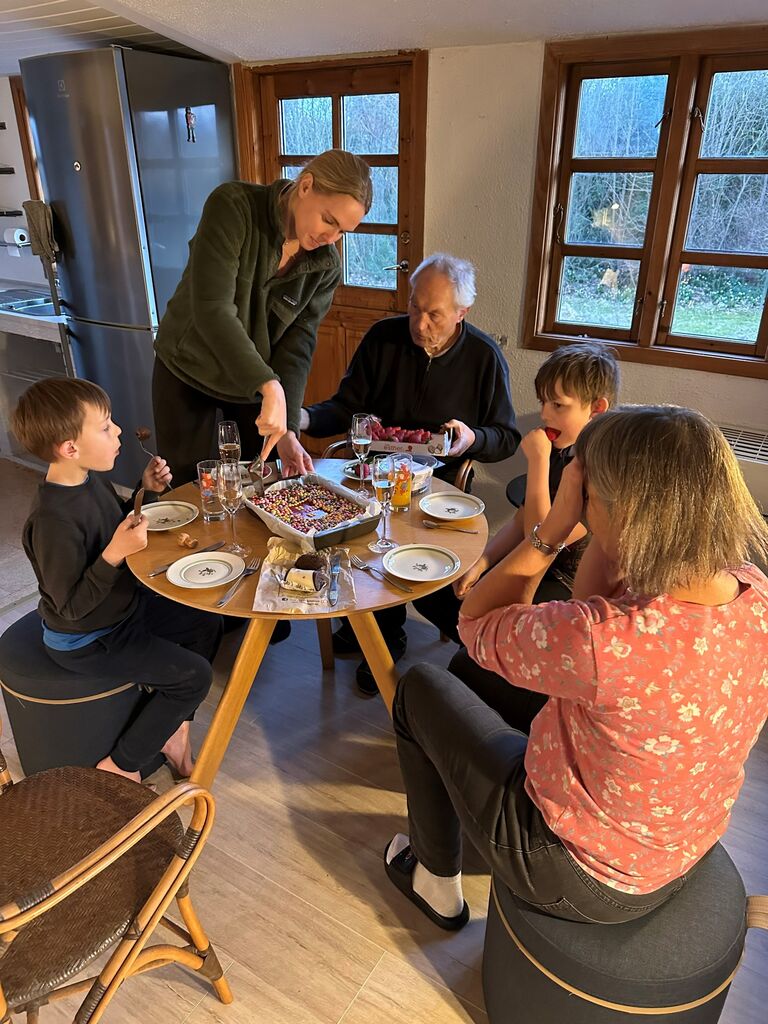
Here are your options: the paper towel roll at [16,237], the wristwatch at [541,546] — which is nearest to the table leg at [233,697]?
the wristwatch at [541,546]

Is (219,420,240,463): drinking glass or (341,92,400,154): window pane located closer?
(219,420,240,463): drinking glass

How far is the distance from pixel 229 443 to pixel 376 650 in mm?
681

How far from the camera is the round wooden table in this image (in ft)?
5.25

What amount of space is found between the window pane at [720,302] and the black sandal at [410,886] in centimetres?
228

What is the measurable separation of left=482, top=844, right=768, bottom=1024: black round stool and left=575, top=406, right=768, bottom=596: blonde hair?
1.97ft

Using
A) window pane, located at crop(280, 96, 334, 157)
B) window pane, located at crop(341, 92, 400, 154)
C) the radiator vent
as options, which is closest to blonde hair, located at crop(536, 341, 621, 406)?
the radiator vent

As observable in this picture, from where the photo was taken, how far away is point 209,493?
6.36ft

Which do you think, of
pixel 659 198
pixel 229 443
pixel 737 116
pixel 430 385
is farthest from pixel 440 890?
pixel 737 116

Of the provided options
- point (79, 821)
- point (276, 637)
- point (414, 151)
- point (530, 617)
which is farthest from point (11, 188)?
point (530, 617)

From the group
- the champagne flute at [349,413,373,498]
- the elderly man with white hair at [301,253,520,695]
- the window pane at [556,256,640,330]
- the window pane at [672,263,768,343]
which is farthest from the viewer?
the window pane at [556,256,640,330]

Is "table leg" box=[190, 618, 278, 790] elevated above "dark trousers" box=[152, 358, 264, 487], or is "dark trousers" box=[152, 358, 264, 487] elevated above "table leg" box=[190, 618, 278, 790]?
"dark trousers" box=[152, 358, 264, 487]

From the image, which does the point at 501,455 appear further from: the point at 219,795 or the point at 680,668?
the point at 680,668

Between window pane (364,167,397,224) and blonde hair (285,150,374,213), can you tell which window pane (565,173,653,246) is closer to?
window pane (364,167,397,224)

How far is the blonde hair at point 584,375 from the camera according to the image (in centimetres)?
186
